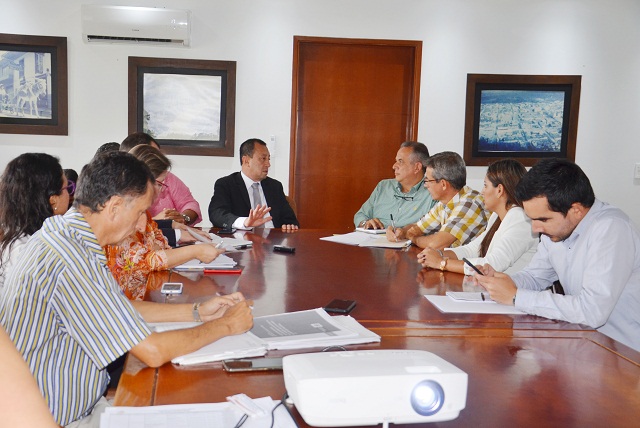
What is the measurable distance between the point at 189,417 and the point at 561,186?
1.51 m

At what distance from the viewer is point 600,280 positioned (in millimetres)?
2023

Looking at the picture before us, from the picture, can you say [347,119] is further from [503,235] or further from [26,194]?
[26,194]

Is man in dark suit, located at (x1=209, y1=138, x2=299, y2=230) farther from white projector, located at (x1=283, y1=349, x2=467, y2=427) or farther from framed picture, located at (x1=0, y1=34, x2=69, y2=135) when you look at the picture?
white projector, located at (x1=283, y1=349, x2=467, y2=427)

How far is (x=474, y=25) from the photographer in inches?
215

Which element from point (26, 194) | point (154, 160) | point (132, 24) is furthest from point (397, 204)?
point (26, 194)

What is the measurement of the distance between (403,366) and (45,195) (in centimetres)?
180

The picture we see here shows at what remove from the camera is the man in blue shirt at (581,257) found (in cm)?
200

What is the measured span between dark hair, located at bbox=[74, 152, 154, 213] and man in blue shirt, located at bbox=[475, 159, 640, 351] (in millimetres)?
1194

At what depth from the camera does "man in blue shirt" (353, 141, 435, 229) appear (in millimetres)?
4493

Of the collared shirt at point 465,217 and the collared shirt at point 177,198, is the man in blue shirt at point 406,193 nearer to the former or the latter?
the collared shirt at point 465,217

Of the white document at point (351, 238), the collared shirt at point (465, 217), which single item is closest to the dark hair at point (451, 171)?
the collared shirt at point (465, 217)

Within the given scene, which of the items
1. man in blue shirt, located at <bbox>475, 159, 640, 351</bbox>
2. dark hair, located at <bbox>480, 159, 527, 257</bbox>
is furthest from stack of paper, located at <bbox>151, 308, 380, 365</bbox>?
dark hair, located at <bbox>480, 159, 527, 257</bbox>

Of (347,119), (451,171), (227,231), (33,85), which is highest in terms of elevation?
(33,85)

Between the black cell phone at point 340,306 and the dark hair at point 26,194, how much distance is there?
1154 millimetres
